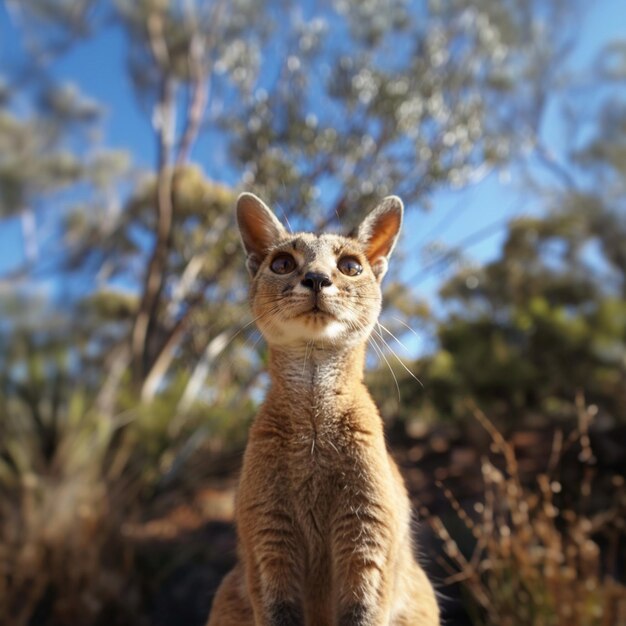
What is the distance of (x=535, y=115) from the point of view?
14.1 meters

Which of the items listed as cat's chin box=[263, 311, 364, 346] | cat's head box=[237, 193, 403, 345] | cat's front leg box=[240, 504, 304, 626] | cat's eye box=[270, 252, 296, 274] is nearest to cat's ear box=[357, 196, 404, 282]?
cat's head box=[237, 193, 403, 345]

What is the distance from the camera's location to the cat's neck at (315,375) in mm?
2307

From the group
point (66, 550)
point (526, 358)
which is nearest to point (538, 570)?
point (66, 550)

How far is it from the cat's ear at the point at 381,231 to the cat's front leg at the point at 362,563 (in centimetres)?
92

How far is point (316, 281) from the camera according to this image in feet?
7.16

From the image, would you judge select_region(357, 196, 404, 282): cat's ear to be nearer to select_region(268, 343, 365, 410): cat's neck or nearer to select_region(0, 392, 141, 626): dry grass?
select_region(268, 343, 365, 410): cat's neck

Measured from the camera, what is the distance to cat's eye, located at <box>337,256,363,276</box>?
2.36 meters

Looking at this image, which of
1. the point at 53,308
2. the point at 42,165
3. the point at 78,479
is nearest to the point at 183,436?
the point at 78,479

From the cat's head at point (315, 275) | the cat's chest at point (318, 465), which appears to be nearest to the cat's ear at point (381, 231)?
the cat's head at point (315, 275)

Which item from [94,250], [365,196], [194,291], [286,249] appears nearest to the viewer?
[286,249]

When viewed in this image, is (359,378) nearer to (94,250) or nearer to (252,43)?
(252,43)

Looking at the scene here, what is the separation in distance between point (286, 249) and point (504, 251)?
10.6 metres

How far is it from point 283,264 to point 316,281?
0.82 feet

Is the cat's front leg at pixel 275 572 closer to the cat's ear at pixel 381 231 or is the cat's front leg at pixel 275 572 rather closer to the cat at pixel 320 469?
the cat at pixel 320 469
